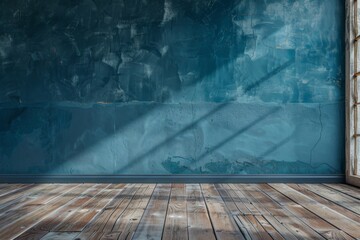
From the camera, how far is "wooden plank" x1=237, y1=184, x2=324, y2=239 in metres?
1.72

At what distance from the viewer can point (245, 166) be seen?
3490 mm

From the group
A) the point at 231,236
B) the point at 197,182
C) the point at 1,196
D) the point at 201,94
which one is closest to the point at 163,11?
the point at 201,94

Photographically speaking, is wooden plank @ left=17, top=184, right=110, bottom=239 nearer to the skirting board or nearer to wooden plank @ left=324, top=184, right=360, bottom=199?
the skirting board

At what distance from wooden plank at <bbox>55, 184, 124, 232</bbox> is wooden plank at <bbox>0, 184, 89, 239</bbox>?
18cm

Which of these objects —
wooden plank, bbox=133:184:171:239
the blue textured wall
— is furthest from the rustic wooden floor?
the blue textured wall

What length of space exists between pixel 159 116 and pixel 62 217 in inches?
64.9

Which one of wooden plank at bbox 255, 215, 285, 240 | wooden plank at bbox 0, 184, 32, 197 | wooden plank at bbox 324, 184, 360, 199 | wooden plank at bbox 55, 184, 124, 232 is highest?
wooden plank at bbox 255, 215, 285, 240

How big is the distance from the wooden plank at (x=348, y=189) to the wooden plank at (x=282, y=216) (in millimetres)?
715

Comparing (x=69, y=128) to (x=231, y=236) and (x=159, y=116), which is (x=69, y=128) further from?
(x=231, y=236)

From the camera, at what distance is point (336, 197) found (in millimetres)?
2695

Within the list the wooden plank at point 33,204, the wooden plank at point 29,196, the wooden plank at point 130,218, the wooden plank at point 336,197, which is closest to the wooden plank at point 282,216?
the wooden plank at point 336,197

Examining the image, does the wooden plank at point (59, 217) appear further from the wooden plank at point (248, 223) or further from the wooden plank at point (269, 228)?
the wooden plank at point (269, 228)

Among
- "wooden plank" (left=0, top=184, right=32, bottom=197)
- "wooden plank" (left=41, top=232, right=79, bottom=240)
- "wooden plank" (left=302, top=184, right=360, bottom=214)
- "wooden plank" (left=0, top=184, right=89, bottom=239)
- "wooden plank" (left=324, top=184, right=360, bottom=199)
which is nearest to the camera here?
"wooden plank" (left=41, top=232, right=79, bottom=240)

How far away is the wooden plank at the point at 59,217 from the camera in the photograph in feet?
5.75
